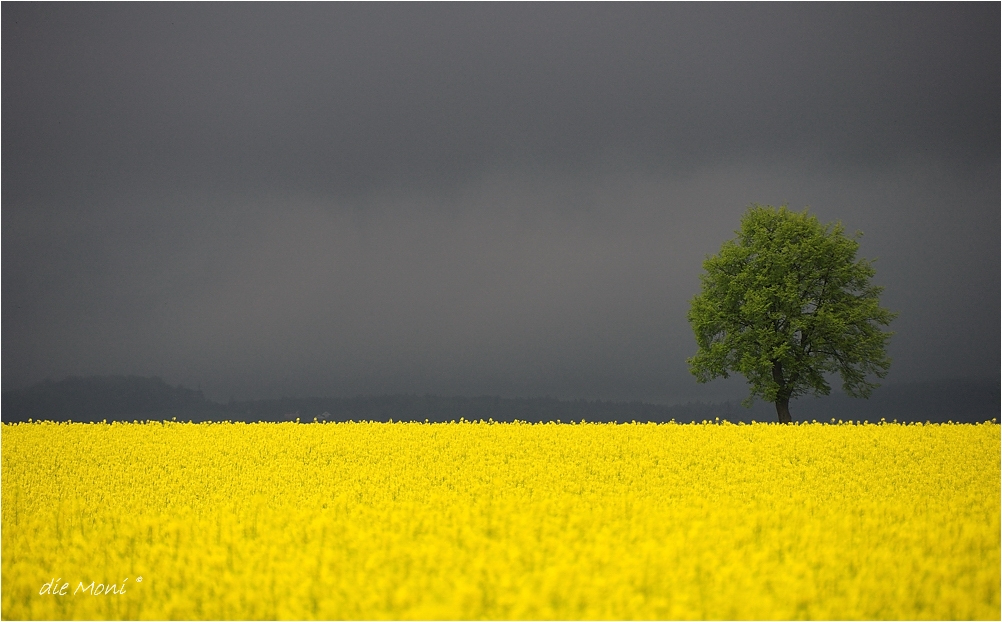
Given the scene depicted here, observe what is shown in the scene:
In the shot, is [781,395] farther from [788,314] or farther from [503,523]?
[503,523]

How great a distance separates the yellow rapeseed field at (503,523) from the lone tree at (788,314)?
732cm

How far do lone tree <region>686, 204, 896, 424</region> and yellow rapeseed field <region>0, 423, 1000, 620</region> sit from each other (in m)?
7.32

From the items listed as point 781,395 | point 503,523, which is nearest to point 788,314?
point 781,395

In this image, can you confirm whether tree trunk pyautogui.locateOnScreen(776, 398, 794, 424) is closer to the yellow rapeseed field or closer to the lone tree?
the lone tree

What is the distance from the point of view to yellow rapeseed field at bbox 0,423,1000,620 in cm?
828

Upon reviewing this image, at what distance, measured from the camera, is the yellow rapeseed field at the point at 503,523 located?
8.28 meters

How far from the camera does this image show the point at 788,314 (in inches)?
1131

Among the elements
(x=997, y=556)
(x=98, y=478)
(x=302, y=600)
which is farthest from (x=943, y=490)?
(x=98, y=478)

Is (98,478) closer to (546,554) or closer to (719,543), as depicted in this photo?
(546,554)

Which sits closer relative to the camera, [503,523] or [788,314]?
[503,523]

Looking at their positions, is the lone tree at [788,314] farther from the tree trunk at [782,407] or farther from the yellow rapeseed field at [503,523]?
the yellow rapeseed field at [503,523]

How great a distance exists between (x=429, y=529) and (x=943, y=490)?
11068 millimetres

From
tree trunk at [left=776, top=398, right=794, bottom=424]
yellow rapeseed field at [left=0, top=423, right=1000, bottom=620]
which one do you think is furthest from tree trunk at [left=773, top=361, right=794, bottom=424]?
yellow rapeseed field at [left=0, top=423, right=1000, bottom=620]

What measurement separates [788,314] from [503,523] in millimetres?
21225
